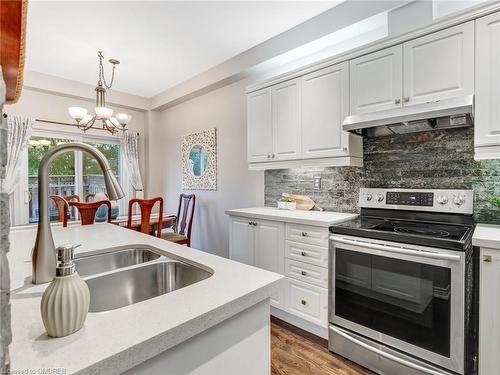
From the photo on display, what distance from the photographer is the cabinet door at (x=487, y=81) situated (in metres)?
1.64

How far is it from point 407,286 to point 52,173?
182 inches

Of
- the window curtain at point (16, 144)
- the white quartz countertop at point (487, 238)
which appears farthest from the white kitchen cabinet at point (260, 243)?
the window curtain at point (16, 144)

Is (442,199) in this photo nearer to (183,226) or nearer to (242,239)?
(242,239)

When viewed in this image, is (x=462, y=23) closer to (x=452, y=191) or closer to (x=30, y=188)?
(x=452, y=191)

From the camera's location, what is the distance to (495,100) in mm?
1646

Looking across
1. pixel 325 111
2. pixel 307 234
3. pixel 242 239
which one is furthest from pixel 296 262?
pixel 325 111

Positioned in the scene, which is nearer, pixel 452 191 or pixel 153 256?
pixel 153 256

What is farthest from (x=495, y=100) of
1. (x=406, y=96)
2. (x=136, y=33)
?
(x=136, y=33)

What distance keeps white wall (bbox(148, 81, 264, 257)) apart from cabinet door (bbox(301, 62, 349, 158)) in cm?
100

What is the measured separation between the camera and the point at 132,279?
3.70ft

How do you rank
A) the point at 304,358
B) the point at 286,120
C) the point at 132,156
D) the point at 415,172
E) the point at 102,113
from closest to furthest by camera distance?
the point at 304,358
the point at 415,172
the point at 286,120
the point at 102,113
the point at 132,156

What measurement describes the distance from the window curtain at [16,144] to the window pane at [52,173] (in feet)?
0.48

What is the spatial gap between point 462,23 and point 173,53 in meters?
2.77

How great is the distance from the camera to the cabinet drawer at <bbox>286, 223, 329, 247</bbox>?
82.7 inches
